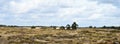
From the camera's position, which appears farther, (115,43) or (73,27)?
(73,27)

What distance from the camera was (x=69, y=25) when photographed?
151 meters

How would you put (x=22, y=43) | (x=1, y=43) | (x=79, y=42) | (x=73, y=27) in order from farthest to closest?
1. (x=73, y=27)
2. (x=79, y=42)
3. (x=22, y=43)
4. (x=1, y=43)

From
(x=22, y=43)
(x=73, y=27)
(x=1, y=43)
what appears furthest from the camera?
(x=73, y=27)

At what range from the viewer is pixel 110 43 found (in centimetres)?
8575

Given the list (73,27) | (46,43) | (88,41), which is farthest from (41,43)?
(73,27)

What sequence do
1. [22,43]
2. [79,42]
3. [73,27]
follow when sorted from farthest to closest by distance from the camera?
1. [73,27]
2. [79,42]
3. [22,43]

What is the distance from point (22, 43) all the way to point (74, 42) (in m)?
13.0

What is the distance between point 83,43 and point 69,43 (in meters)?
3.51

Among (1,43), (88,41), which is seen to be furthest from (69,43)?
(1,43)

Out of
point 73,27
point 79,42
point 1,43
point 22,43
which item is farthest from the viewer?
point 73,27

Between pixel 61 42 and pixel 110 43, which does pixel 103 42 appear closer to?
pixel 110 43

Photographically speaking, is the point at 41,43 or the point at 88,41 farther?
the point at 88,41

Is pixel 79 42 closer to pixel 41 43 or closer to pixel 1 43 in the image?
pixel 41 43

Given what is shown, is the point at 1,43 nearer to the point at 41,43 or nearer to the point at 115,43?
the point at 41,43
